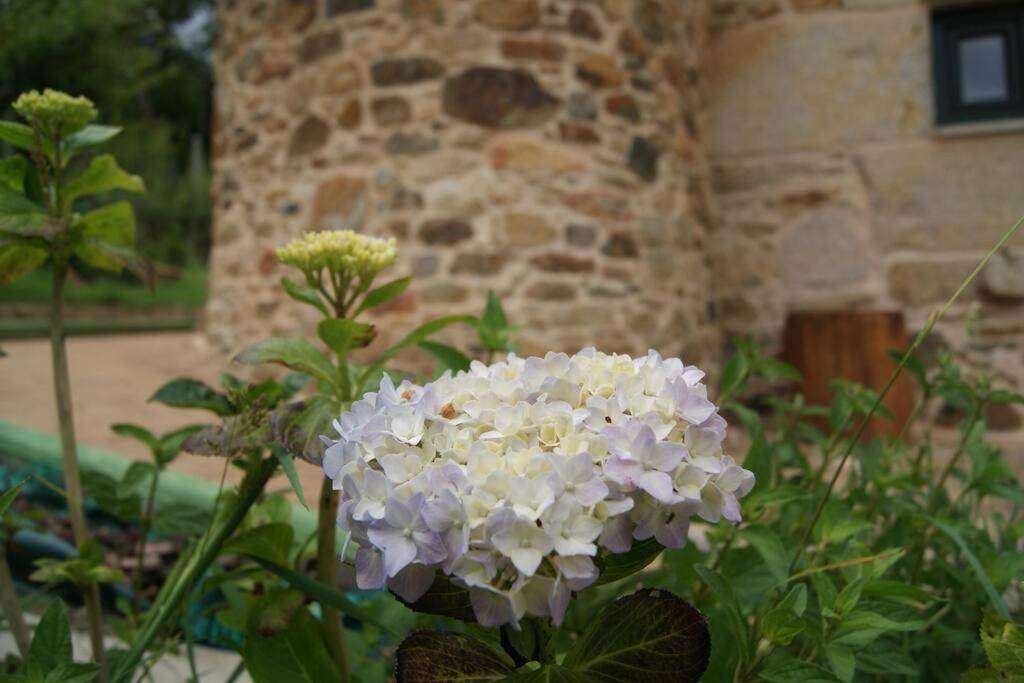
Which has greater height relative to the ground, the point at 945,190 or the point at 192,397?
the point at 945,190

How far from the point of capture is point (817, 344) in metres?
4.33

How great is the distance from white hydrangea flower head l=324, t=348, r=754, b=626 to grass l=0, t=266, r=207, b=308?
8973mm

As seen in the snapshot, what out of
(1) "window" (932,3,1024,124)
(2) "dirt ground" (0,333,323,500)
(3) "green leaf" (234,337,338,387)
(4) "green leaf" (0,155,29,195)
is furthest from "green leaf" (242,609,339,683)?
(1) "window" (932,3,1024,124)

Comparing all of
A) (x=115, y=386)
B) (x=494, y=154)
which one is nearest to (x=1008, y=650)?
(x=494, y=154)

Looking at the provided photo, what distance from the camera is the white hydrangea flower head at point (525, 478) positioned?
22.6 inches

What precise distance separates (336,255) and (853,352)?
3876 mm

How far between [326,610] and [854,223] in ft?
14.0

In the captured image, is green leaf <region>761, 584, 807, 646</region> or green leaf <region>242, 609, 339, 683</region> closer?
green leaf <region>761, 584, 807, 646</region>

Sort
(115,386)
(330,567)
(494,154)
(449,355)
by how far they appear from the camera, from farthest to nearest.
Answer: (115,386) → (494,154) → (449,355) → (330,567)

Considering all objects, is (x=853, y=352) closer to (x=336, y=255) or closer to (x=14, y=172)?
(x=336, y=255)

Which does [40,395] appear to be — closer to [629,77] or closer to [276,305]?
[276,305]

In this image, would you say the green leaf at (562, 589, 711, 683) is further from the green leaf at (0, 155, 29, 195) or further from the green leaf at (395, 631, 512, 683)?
the green leaf at (0, 155, 29, 195)

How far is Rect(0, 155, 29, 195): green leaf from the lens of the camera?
990 millimetres

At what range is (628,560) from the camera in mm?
691
